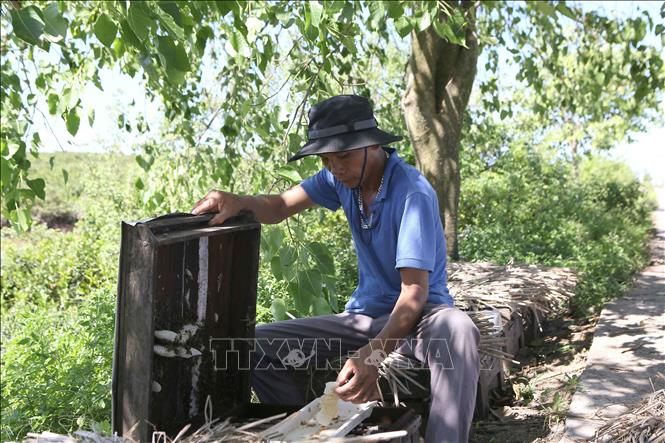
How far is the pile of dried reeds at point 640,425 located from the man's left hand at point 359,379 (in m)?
0.89

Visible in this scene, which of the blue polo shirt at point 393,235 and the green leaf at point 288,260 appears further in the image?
the green leaf at point 288,260

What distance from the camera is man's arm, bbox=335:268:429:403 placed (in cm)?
263

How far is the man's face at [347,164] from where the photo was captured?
298cm

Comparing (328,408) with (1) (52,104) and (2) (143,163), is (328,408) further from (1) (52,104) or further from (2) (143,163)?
(2) (143,163)

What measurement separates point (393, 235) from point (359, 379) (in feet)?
2.25

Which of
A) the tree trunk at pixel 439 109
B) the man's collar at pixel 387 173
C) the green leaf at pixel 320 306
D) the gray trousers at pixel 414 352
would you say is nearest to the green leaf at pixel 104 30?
the man's collar at pixel 387 173

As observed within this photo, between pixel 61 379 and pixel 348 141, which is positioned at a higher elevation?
pixel 348 141

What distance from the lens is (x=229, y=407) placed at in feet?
9.90

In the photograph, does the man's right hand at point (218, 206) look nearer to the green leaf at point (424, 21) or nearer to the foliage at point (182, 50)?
the foliage at point (182, 50)

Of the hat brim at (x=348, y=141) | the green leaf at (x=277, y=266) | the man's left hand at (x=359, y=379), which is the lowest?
the man's left hand at (x=359, y=379)

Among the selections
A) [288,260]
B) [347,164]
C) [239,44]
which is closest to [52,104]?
[239,44]

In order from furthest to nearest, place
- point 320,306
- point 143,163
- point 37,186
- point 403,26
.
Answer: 1. point 143,163
2. point 37,186
3. point 403,26
4. point 320,306

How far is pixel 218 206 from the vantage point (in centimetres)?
304

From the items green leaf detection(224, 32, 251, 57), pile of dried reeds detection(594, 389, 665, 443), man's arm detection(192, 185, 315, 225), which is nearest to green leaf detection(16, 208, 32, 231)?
green leaf detection(224, 32, 251, 57)
